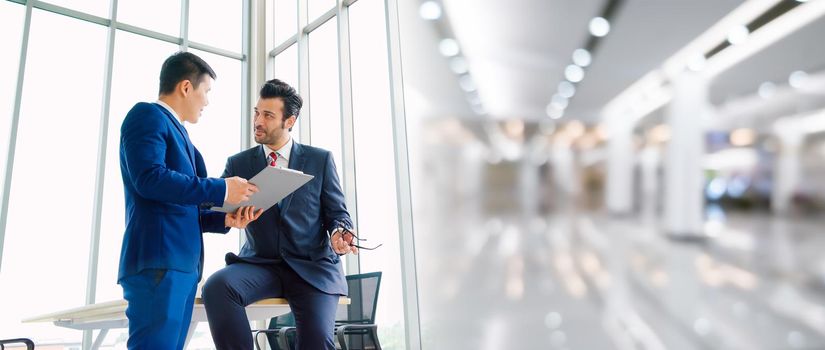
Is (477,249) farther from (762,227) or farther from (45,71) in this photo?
(45,71)

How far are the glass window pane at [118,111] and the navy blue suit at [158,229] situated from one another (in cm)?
383

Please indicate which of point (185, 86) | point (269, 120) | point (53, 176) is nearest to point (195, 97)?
point (185, 86)

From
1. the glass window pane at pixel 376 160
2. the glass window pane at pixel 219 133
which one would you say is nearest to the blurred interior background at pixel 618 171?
the glass window pane at pixel 376 160

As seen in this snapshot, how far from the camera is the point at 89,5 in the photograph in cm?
564

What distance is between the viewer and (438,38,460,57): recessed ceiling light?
0.40 metres

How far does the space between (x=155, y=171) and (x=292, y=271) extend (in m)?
0.59

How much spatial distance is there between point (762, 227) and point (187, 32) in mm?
6609

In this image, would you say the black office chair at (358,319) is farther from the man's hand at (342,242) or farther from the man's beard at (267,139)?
the man's beard at (267,139)

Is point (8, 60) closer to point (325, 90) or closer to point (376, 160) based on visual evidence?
point (325, 90)

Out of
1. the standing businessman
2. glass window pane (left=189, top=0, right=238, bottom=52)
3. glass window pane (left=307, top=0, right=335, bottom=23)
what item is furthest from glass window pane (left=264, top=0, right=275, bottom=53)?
the standing businessman

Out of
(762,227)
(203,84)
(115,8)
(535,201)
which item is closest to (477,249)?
(535,201)

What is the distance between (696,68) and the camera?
333 millimetres

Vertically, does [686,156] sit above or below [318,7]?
below

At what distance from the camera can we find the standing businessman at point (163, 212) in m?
1.62
